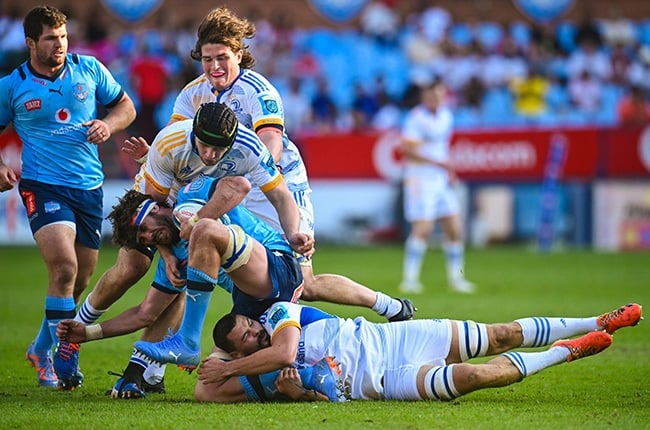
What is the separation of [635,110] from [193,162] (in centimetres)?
1687

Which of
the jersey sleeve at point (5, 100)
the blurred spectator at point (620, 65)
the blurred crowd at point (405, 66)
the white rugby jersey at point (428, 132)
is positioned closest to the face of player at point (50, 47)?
the jersey sleeve at point (5, 100)

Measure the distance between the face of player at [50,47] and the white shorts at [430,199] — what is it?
8.33 metres

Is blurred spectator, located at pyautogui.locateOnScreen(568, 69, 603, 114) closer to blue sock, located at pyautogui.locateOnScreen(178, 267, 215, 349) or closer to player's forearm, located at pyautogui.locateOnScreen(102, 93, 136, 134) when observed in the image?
player's forearm, located at pyautogui.locateOnScreen(102, 93, 136, 134)

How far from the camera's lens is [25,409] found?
6949 millimetres

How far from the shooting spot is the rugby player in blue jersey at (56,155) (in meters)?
8.27

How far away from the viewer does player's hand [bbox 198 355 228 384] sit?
6941 millimetres

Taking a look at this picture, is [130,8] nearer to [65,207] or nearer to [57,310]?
[65,207]

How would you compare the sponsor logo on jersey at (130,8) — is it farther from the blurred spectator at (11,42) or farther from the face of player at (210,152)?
the face of player at (210,152)

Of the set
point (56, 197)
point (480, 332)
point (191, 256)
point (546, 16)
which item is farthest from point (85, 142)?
point (546, 16)

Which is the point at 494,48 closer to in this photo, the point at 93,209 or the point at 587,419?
the point at 93,209

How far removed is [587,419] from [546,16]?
24477 millimetres

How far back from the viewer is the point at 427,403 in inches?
276

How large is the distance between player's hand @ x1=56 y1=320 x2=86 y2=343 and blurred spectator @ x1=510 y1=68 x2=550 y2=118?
1823cm

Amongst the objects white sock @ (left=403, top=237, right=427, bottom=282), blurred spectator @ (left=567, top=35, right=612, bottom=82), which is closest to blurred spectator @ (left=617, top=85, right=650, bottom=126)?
blurred spectator @ (left=567, top=35, right=612, bottom=82)
